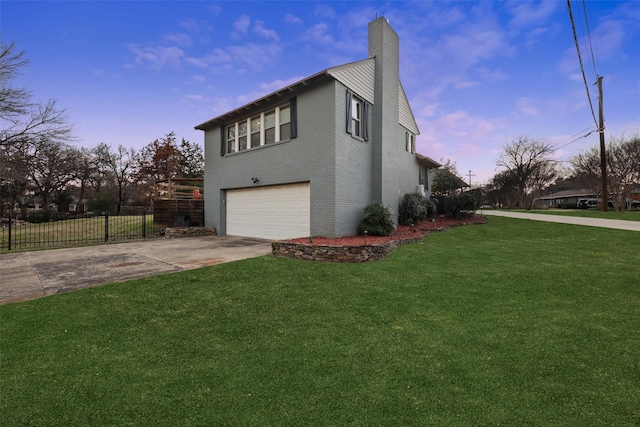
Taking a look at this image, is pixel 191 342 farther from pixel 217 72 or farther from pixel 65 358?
pixel 217 72

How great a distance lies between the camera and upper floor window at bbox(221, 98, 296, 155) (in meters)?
10.4

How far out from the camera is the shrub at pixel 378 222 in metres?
9.11

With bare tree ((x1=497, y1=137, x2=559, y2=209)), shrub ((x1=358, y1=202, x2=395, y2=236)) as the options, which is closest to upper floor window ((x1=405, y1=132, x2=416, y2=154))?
shrub ((x1=358, y1=202, x2=395, y2=236))

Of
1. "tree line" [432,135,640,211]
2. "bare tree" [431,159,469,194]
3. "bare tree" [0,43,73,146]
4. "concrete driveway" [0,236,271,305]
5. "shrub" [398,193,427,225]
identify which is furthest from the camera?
"bare tree" [431,159,469,194]

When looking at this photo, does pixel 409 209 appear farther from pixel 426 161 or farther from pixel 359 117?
pixel 426 161

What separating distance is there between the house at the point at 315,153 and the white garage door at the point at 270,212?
0.04m

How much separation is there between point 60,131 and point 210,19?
504 inches

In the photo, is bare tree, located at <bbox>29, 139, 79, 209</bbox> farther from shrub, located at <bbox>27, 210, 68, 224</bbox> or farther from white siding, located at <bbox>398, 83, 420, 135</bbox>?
white siding, located at <bbox>398, 83, 420, 135</bbox>

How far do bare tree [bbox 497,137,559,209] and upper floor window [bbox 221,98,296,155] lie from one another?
135ft

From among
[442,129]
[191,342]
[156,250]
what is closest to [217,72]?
[156,250]

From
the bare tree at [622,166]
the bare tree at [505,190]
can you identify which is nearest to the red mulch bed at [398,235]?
the bare tree at [622,166]

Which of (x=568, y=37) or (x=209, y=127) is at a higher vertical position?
(x=568, y=37)

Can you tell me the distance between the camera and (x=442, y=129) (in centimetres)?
1925

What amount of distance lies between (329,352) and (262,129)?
32.7 feet
